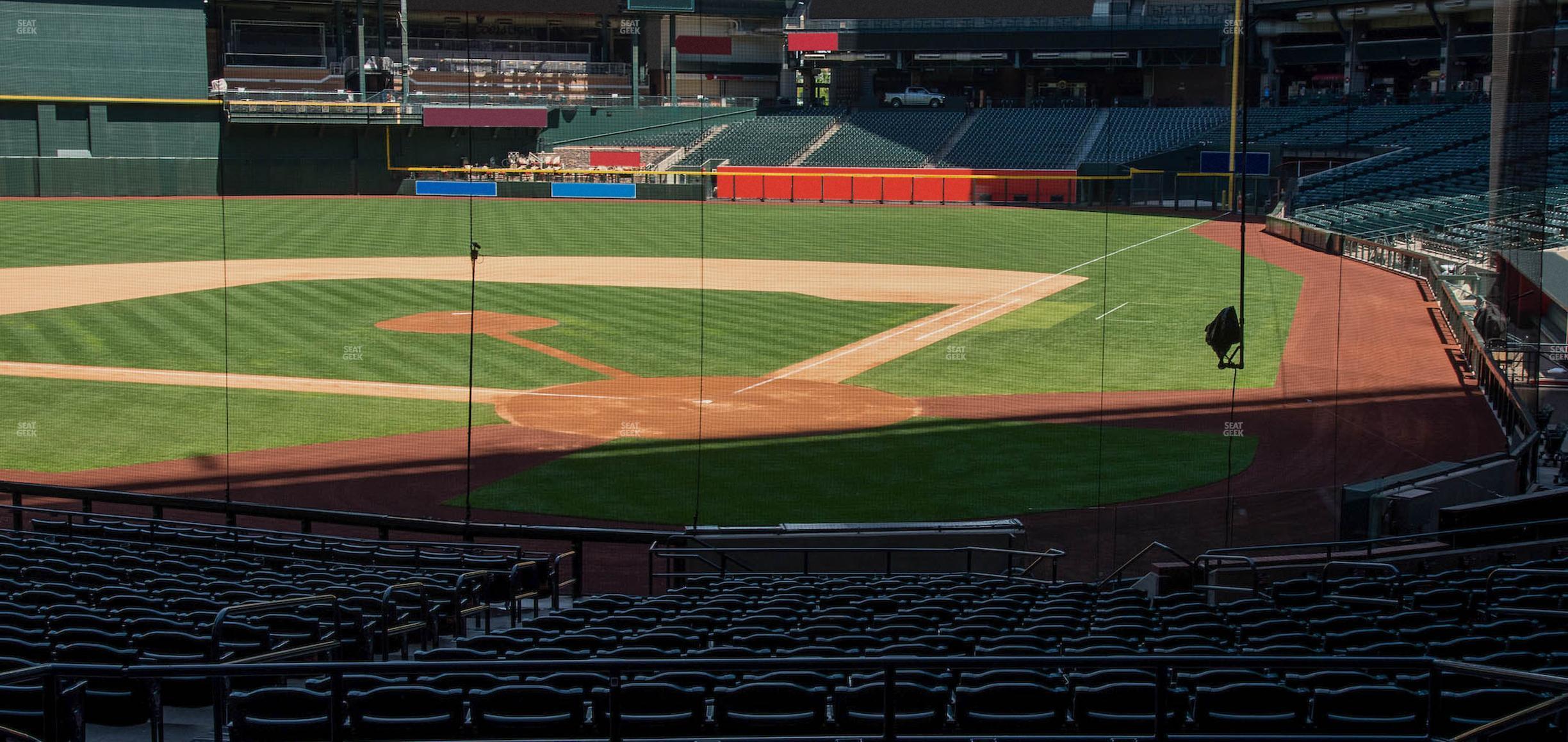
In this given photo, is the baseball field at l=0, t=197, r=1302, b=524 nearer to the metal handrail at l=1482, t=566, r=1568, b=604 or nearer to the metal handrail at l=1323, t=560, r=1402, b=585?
the metal handrail at l=1323, t=560, r=1402, b=585

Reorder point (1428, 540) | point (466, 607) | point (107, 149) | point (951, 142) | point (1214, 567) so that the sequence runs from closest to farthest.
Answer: point (466, 607)
point (1214, 567)
point (1428, 540)
point (107, 149)
point (951, 142)

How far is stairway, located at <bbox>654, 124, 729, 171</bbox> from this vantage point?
5984 cm

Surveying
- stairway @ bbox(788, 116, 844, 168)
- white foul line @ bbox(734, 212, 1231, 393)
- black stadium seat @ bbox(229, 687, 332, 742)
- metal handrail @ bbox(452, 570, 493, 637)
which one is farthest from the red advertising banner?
black stadium seat @ bbox(229, 687, 332, 742)

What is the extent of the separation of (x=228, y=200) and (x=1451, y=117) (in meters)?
44.7

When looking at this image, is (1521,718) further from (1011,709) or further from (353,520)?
(353,520)

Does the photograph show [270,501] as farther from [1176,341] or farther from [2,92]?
[2,92]

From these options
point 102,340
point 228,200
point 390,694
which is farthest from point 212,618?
point 228,200

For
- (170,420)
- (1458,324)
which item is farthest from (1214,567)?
(1458,324)

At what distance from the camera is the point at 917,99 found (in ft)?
223

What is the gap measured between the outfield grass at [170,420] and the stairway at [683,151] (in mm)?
38388

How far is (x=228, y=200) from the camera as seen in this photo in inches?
1982

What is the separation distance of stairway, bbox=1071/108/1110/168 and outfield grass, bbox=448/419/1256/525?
129 feet

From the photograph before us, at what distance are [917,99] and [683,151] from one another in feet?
46.2

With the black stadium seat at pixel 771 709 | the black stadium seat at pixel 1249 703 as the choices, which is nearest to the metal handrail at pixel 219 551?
the black stadium seat at pixel 771 709
